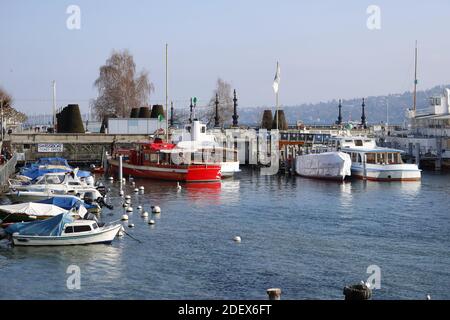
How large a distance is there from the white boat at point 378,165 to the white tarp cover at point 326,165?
4.37 ft

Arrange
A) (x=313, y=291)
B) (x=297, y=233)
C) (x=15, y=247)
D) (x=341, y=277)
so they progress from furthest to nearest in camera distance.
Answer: (x=297, y=233), (x=15, y=247), (x=341, y=277), (x=313, y=291)

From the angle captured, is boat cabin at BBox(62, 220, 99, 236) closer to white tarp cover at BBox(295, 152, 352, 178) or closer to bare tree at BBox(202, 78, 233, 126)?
white tarp cover at BBox(295, 152, 352, 178)

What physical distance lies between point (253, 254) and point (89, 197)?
17.1m

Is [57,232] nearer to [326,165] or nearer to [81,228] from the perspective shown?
[81,228]

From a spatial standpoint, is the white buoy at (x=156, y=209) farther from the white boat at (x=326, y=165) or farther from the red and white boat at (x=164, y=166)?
the white boat at (x=326, y=165)

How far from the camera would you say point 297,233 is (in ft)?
138

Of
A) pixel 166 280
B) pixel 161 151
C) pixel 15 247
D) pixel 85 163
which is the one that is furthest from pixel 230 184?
pixel 166 280

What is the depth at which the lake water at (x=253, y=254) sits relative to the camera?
30.0m

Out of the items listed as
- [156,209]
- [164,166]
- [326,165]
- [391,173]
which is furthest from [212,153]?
[156,209]

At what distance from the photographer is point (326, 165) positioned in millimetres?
74000
